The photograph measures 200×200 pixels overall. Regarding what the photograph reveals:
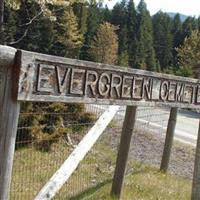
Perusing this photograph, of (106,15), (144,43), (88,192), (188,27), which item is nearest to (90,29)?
(144,43)

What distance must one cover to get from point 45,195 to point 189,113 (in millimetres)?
27775

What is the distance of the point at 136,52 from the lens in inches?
2778

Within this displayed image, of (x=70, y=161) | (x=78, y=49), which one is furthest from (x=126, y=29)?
(x=70, y=161)

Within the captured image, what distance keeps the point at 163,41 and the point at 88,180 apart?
74.9m

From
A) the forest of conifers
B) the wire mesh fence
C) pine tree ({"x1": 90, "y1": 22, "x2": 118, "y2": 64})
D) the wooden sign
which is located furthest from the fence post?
pine tree ({"x1": 90, "y1": 22, "x2": 118, "y2": 64})

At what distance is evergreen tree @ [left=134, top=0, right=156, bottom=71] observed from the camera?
69.2 meters

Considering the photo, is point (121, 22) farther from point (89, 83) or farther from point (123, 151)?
point (89, 83)

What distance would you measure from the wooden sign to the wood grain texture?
0.91 m

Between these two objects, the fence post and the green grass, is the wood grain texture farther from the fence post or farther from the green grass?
the fence post

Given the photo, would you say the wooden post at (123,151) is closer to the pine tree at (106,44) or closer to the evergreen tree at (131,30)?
the pine tree at (106,44)

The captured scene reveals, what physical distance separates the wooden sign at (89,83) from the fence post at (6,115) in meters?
0.06

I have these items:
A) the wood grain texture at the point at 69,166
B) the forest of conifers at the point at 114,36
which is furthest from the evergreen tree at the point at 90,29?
the wood grain texture at the point at 69,166

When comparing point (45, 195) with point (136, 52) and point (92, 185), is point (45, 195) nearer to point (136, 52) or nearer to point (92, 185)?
point (92, 185)

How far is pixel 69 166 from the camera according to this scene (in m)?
5.22
